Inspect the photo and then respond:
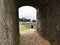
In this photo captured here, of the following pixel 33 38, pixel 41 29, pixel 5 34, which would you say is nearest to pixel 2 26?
pixel 5 34

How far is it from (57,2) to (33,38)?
2984 mm

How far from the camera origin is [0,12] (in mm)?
3859

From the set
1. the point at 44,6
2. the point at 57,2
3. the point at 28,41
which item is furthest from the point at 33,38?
the point at 57,2

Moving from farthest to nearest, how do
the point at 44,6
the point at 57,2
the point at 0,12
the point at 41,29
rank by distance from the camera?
the point at 41,29
the point at 44,6
the point at 57,2
the point at 0,12

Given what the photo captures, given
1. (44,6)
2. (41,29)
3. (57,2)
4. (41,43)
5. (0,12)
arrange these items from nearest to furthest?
(0,12) → (57,2) → (41,43) → (44,6) → (41,29)

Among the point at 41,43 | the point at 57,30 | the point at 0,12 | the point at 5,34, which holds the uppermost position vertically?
the point at 0,12

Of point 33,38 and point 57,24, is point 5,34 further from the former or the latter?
point 33,38

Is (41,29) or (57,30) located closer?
(57,30)

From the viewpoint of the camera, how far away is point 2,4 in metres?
3.95

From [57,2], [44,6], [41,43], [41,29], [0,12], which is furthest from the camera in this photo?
[41,29]

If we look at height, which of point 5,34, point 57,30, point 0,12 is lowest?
point 57,30

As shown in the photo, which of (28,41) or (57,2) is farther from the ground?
(57,2)

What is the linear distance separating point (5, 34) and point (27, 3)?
9635 millimetres

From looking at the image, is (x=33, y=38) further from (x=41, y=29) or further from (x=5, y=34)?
(x=5, y=34)
